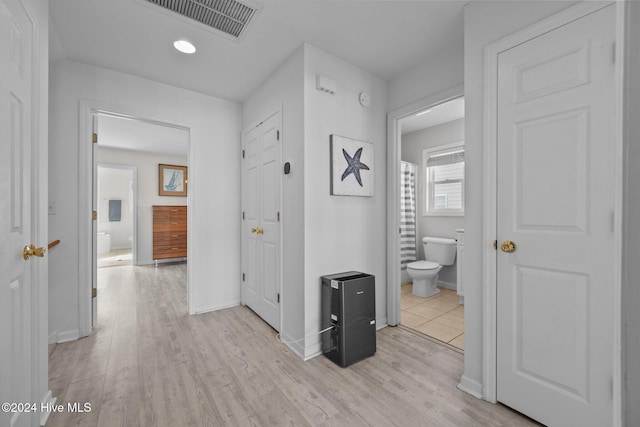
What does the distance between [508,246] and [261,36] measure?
85.9 inches

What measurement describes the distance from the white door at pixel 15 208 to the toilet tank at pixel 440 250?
392cm

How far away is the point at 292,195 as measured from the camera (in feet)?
7.42

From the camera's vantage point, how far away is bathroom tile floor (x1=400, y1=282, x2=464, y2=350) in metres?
2.46

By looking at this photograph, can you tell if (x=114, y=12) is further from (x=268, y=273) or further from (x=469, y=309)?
(x=469, y=309)

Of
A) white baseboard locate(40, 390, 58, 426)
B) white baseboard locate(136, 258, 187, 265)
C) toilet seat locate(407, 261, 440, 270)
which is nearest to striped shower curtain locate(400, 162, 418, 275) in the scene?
Result: toilet seat locate(407, 261, 440, 270)

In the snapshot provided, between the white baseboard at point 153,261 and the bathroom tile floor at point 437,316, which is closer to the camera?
the bathroom tile floor at point 437,316

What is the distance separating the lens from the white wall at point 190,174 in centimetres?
233

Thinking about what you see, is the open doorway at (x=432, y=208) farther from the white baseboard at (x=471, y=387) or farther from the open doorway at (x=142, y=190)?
the open doorway at (x=142, y=190)

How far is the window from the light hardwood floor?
7.15 feet

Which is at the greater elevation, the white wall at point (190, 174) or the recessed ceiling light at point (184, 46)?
the recessed ceiling light at point (184, 46)

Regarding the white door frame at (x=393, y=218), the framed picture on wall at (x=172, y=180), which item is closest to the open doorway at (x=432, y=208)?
the white door frame at (x=393, y=218)

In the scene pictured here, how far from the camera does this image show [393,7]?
5.85 ft

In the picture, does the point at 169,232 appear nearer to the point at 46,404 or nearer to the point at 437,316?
the point at 46,404

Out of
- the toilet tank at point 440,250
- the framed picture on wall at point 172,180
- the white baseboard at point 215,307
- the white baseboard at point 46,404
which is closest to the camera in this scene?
the white baseboard at point 46,404
